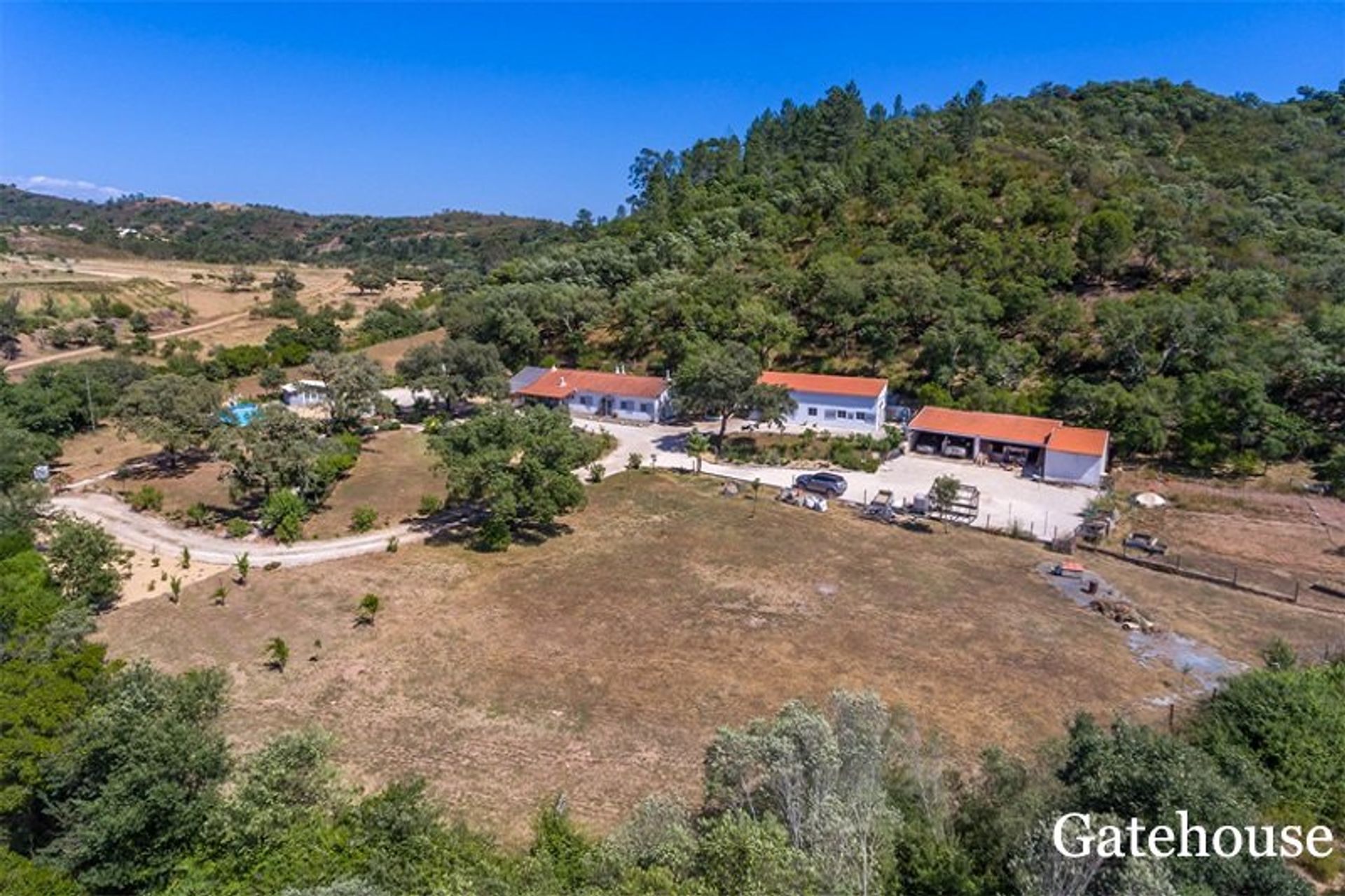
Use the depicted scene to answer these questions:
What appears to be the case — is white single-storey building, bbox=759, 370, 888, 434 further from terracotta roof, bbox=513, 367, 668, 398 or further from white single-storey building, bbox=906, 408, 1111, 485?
terracotta roof, bbox=513, 367, 668, 398

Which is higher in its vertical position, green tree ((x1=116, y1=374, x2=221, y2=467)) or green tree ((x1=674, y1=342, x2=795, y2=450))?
green tree ((x1=674, y1=342, x2=795, y2=450))

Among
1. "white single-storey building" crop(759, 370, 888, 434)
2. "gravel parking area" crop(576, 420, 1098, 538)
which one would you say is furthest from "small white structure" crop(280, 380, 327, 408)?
"white single-storey building" crop(759, 370, 888, 434)

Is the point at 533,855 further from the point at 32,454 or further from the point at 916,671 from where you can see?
the point at 32,454

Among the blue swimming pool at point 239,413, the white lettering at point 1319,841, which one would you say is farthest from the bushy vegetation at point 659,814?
the blue swimming pool at point 239,413

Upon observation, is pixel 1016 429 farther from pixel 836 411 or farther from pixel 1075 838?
pixel 1075 838

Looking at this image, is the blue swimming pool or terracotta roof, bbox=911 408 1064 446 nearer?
the blue swimming pool

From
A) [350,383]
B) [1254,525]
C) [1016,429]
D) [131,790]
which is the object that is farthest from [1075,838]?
[350,383]
